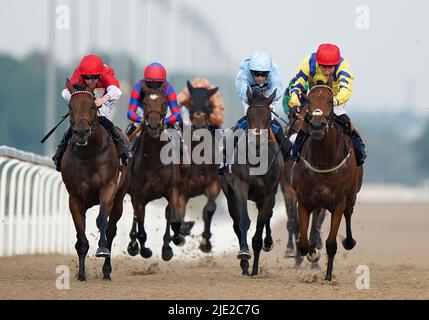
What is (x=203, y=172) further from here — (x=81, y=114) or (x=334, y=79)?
(x=81, y=114)

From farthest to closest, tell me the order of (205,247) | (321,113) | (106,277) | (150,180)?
(205,247) < (150,180) < (106,277) < (321,113)

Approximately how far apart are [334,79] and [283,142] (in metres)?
1.33

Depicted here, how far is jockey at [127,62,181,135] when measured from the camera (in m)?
14.7

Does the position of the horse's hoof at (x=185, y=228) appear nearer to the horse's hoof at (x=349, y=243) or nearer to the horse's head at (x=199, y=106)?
the horse's head at (x=199, y=106)

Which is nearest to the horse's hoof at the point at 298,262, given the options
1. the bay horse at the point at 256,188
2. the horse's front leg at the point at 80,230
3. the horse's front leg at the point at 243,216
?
the bay horse at the point at 256,188

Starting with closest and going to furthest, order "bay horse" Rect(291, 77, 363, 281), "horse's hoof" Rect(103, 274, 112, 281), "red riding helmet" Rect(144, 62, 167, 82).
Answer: "bay horse" Rect(291, 77, 363, 281), "horse's hoof" Rect(103, 274, 112, 281), "red riding helmet" Rect(144, 62, 167, 82)

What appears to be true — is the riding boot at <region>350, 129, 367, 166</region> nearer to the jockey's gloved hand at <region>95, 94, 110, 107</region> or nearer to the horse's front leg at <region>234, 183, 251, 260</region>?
the horse's front leg at <region>234, 183, 251, 260</region>

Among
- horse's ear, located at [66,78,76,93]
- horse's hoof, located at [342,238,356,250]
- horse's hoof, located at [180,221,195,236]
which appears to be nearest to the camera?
horse's ear, located at [66,78,76,93]

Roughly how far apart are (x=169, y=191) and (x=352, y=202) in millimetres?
2385

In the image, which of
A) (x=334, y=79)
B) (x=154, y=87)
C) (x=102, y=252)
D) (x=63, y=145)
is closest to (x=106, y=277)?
(x=102, y=252)

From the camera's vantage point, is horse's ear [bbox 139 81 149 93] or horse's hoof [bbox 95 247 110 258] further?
horse's ear [bbox 139 81 149 93]

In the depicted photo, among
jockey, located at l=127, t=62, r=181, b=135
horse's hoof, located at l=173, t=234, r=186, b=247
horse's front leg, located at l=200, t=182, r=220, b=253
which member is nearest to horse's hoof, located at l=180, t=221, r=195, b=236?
horse's front leg, located at l=200, t=182, r=220, b=253

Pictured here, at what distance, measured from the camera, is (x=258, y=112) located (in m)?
13.3

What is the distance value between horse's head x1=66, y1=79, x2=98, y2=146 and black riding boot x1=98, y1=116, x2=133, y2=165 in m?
0.72
